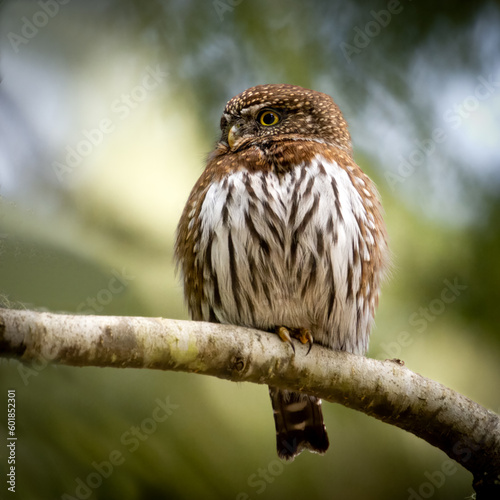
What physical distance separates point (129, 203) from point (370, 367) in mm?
1691

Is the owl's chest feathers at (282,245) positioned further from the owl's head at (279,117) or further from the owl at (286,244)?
the owl's head at (279,117)

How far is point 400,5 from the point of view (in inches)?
179

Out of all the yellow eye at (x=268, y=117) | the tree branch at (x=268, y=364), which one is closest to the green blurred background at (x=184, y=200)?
the yellow eye at (x=268, y=117)

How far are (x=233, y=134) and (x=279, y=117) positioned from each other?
10.1 inches

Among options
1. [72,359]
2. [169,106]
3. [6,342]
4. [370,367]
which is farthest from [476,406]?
[169,106]

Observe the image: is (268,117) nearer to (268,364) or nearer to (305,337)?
(305,337)

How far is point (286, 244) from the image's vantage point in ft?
9.91

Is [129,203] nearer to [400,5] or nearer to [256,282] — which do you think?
[256,282]

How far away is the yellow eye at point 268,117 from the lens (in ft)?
11.3

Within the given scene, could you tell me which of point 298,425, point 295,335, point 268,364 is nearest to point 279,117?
point 295,335

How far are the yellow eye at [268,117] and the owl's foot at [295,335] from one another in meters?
1.13

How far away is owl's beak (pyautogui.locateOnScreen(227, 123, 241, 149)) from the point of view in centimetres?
342

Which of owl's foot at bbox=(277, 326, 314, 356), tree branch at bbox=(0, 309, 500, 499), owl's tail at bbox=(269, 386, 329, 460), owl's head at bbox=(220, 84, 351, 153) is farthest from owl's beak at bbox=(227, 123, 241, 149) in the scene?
owl's tail at bbox=(269, 386, 329, 460)

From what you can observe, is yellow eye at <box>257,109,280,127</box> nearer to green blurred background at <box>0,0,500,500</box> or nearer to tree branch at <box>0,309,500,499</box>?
green blurred background at <box>0,0,500,500</box>
